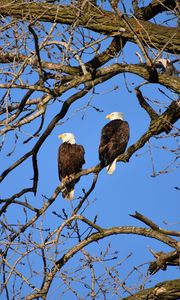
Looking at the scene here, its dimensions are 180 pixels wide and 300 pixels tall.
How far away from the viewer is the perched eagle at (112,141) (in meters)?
9.02

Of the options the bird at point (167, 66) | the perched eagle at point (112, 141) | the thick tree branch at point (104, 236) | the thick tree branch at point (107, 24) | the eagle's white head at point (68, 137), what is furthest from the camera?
the eagle's white head at point (68, 137)

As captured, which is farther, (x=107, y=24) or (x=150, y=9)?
(x=150, y=9)

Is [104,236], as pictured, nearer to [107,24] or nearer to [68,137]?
[107,24]

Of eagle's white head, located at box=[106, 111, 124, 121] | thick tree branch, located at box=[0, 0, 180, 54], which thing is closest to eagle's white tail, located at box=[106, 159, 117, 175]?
eagle's white head, located at box=[106, 111, 124, 121]

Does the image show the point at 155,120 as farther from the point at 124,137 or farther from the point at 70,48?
the point at 124,137

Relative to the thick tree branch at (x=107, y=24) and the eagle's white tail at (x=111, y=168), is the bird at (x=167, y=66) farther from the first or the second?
the eagle's white tail at (x=111, y=168)

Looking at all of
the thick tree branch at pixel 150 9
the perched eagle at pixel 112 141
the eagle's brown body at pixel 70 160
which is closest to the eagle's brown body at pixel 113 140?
the perched eagle at pixel 112 141

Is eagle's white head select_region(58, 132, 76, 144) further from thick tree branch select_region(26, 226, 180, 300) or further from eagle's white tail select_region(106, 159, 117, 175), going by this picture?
thick tree branch select_region(26, 226, 180, 300)

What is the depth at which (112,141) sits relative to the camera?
9.34 m

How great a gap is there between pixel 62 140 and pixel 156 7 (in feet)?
9.81

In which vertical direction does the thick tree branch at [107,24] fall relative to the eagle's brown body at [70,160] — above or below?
below

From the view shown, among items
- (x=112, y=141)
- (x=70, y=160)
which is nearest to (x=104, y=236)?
(x=112, y=141)

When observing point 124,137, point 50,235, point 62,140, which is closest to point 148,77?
point 50,235

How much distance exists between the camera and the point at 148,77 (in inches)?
257
